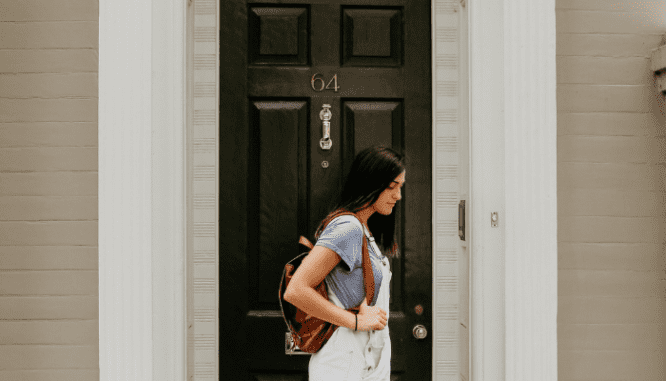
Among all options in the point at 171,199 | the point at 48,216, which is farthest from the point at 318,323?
the point at 48,216

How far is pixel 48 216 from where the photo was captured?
5.19 feet

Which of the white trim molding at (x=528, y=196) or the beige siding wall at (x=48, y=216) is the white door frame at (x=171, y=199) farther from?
the beige siding wall at (x=48, y=216)

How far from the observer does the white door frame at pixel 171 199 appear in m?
1.49

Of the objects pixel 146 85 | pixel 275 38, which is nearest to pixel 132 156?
pixel 146 85

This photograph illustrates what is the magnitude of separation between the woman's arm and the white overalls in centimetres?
6

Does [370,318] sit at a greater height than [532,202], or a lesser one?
lesser

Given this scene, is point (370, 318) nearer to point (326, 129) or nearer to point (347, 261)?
point (347, 261)

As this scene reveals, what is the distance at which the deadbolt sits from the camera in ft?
6.60

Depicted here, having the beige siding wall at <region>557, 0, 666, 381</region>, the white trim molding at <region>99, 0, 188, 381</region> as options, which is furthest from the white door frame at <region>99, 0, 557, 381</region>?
the beige siding wall at <region>557, 0, 666, 381</region>

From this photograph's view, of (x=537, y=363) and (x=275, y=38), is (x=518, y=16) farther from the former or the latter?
(x=537, y=363)

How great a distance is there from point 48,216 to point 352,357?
1.19 meters

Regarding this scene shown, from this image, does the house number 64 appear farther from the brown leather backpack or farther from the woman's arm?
the woman's arm

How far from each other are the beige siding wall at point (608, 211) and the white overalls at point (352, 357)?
2.22 ft

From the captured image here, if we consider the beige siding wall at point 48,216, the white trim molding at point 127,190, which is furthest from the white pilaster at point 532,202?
the beige siding wall at point 48,216
